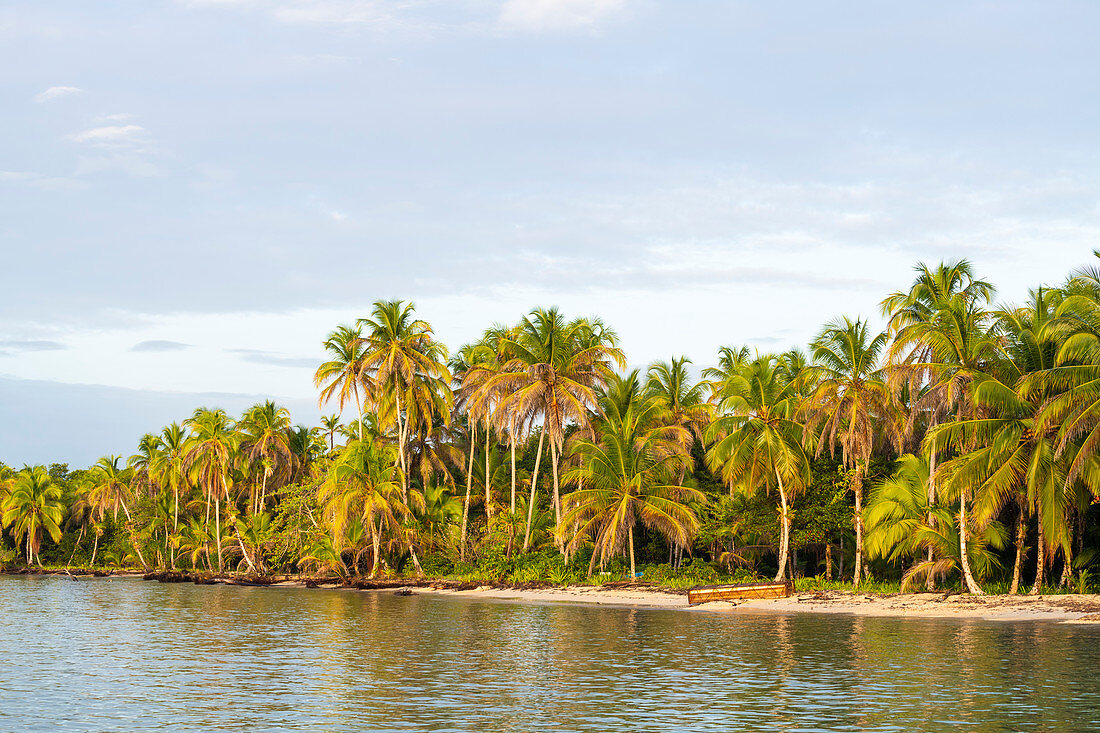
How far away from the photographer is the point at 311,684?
69.6 ft

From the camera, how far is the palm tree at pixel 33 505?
87.7 meters

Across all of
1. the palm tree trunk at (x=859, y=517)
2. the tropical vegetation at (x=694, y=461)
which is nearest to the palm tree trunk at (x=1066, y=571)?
the tropical vegetation at (x=694, y=461)

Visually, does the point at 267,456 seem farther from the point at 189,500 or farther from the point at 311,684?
the point at 311,684

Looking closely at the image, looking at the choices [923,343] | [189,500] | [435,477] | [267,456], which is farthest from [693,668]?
[189,500]

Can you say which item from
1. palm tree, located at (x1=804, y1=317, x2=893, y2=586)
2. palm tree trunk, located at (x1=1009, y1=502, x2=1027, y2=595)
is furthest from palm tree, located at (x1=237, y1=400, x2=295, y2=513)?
palm tree trunk, located at (x1=1009, y1=502, x2=1027, y2=595)

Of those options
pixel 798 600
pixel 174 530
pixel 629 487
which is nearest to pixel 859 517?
pixel 798 600

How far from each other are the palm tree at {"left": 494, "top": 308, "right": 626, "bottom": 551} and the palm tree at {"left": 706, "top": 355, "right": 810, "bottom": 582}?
8165 millimetres

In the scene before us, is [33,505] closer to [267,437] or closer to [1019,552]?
[267,437]

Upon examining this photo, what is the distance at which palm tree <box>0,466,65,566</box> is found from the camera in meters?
87.7

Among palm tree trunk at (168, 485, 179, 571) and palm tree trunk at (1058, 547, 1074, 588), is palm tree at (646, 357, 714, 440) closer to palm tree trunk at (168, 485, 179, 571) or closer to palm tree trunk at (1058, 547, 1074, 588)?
palm tree trunk at (1058, 547, 1074, 588)

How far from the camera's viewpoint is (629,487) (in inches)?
1892

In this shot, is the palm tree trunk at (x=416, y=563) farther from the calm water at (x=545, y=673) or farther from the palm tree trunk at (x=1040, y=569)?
the palm tree trunk at (x=1040, y=569)

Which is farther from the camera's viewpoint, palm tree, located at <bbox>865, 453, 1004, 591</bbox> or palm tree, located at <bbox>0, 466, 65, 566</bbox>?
palm tree, located at <bbox>0, 466, 65, 566</bbox>

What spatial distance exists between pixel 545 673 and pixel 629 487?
84.6 feet
